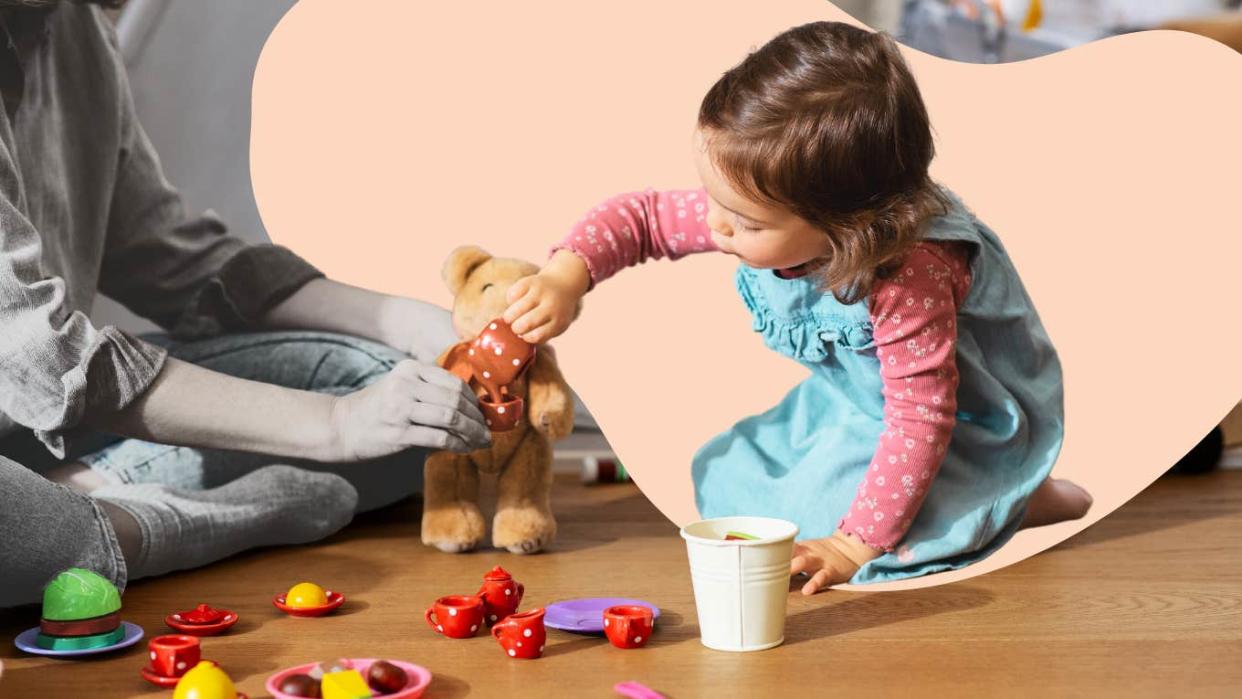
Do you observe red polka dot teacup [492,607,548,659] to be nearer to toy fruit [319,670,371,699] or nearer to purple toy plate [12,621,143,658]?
toy fruit [319,670,371,699]

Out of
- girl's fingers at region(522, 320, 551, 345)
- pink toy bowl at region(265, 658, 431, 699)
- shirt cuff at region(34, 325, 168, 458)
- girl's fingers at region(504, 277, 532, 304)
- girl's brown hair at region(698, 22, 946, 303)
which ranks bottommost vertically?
pink toy bowl at region(265, 658, 431, 699)

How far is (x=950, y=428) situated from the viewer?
1.12 m

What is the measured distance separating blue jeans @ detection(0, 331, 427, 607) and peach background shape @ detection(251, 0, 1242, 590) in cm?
21

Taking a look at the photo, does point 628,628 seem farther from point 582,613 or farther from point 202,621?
point 202,621

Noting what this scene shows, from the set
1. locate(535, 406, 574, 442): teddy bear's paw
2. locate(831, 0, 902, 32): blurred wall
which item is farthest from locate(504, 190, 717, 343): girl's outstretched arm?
locate(831, 0, 902, 32): blurred wall

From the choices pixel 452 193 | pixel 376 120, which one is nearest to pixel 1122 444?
pixel 452 193

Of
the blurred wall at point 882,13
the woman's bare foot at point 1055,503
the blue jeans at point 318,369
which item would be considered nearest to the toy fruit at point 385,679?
the blue jeans at point 318,369

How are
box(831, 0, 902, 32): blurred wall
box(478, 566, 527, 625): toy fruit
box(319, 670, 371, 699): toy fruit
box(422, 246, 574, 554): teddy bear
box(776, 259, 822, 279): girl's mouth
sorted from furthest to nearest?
box(831, 0, 902, 32): blurred wall → box(422, 246, 574, 554): teddy bear → box(776, 259, 822, 279): girl's mouth → box(478, 566, 527, 625): toy fruit → box(319, 670, 371, 699): toy fruit

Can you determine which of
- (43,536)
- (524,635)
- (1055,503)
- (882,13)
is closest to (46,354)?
(43,536)

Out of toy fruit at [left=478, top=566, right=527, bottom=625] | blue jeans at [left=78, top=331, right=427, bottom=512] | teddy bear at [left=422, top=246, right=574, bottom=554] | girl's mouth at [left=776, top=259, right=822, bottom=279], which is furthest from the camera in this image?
blue jeans at [left=78, top=331, right=427, bottom=512]

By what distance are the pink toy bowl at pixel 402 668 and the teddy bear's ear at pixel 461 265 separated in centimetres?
50

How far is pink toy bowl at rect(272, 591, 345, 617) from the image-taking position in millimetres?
1059

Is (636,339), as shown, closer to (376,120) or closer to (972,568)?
(376,120)

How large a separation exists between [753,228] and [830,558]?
0.31 metres
